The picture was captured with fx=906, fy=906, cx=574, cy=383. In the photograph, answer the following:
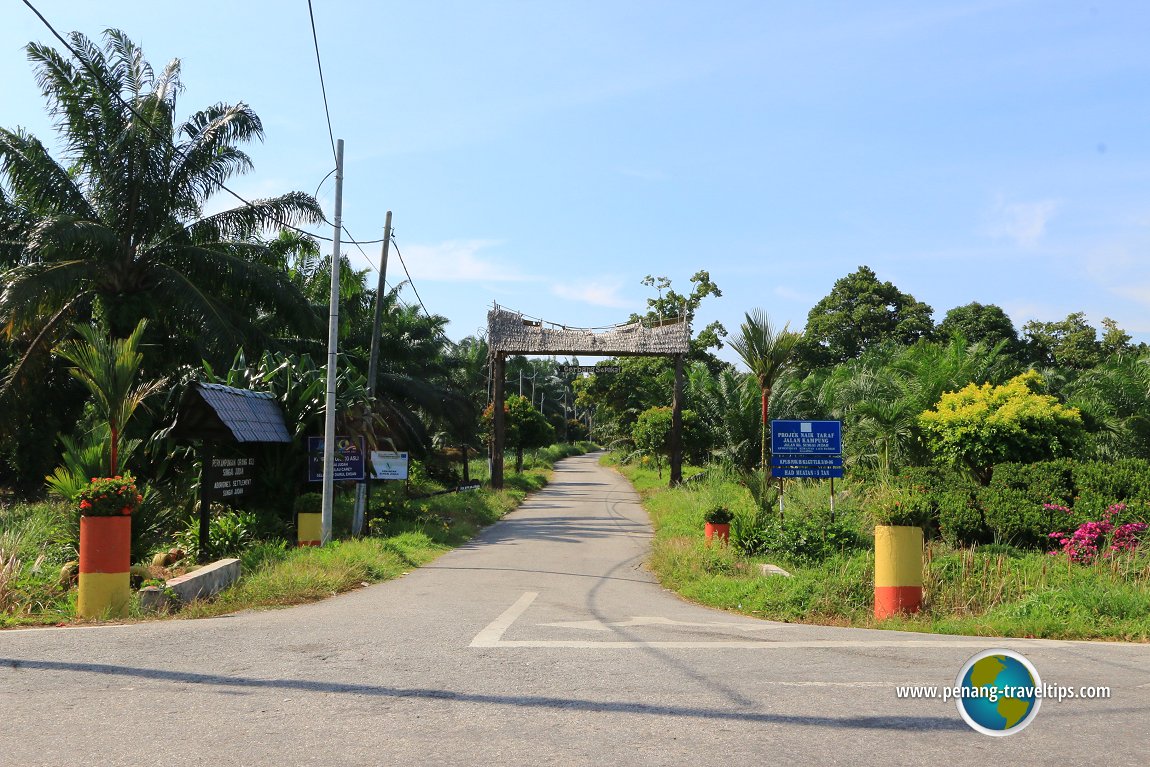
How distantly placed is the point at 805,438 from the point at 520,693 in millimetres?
8354

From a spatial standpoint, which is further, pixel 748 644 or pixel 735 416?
pixel 735 416

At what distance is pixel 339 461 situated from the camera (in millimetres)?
15453

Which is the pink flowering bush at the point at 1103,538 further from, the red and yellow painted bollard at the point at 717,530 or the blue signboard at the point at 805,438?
the red and yellow painted bollard at the point at 717,530

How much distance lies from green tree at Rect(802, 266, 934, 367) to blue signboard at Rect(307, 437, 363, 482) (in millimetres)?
31935

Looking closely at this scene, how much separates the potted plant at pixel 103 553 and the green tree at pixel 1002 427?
1397 cm

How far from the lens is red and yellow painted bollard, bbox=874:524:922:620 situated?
926 centimetres

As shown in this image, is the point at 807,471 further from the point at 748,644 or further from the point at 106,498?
the point at 106,498

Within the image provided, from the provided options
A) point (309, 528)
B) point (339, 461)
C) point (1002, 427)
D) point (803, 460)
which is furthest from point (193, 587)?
point (1002, 427)

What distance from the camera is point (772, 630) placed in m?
8.45

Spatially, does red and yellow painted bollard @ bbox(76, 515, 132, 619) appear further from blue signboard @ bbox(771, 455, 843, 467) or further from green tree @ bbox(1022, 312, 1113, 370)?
green tree @ bbox(1022, 312, 1113, 370)

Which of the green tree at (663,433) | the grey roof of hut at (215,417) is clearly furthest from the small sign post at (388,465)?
the green tree at (663,433)

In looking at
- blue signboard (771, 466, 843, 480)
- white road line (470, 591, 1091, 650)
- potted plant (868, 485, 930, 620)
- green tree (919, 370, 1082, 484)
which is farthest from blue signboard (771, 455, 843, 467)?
white road line (470, 591, 1091, 650)

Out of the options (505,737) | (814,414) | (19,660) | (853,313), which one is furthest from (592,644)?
(853,313)

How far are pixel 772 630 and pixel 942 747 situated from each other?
3.63 metres
